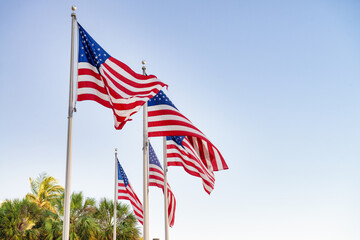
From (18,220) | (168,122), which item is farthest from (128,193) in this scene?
(168,122)

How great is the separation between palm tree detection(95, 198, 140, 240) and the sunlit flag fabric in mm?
13461

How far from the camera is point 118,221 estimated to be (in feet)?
95.7

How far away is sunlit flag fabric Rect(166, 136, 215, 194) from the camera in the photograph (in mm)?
14852

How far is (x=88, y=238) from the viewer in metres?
25.9

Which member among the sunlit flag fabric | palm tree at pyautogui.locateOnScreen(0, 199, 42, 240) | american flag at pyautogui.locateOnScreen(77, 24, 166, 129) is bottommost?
palm tree at pyautogui.locateOnScreen(0, 199, 42, 240)

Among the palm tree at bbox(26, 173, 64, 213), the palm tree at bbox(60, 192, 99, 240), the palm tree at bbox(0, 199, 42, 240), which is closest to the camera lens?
the palm tree at bbox(0, 199, 42, 240)

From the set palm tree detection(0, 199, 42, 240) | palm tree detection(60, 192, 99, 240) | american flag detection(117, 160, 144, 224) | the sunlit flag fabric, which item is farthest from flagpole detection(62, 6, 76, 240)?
palm tree detection(60, 192, 99, 240)

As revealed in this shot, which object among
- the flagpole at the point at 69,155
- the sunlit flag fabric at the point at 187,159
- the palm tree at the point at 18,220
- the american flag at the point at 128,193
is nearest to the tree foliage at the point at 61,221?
the palm tree at the point at 18,220

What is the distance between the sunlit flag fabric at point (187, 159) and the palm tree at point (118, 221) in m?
13.5

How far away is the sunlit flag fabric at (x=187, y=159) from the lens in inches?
585

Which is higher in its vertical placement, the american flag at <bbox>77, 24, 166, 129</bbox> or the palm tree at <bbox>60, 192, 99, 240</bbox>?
the american flag at <bbox>77, 24, 166, 129</bbox>

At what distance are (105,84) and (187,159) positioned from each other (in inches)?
214

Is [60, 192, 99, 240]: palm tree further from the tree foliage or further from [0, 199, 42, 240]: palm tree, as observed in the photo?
[0, 199, 42, 240]: palm tree

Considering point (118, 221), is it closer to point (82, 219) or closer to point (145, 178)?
point (82, 219)
